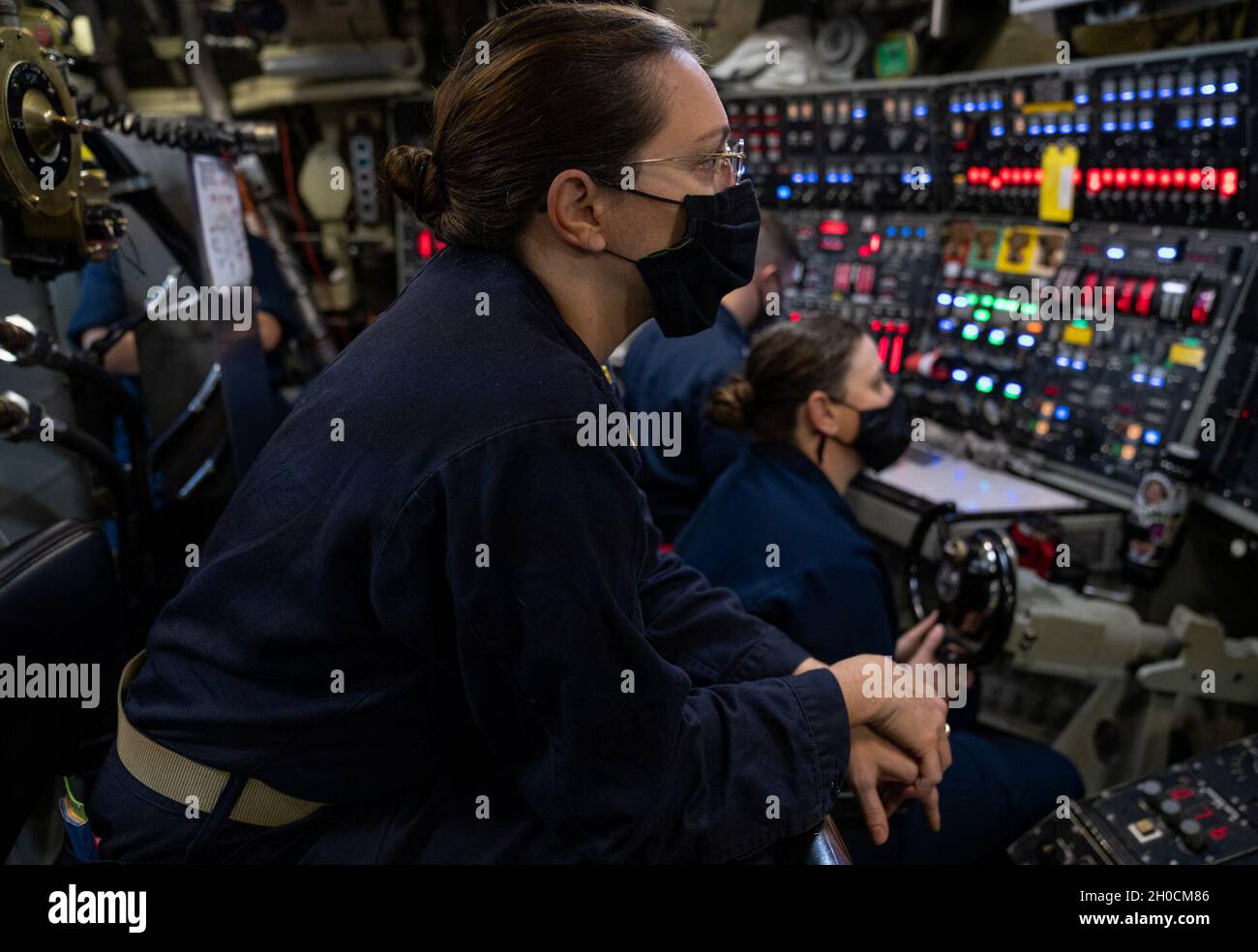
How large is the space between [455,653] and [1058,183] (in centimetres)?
282

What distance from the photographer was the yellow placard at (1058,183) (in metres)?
2.98

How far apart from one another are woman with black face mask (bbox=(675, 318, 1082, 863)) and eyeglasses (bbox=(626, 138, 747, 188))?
781 millimetres

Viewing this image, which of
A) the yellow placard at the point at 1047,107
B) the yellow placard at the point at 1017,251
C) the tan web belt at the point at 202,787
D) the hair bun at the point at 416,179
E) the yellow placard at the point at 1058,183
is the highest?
the yellow placard at the point at 1047,107

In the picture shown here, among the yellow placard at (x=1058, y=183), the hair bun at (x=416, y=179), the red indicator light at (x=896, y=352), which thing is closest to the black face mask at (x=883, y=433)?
the hair bun at (x=416, y=179)

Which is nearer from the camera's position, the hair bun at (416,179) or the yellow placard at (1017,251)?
the hair bun at (416,179)

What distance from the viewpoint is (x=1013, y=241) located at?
3.24m

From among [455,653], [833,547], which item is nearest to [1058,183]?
[833,547]

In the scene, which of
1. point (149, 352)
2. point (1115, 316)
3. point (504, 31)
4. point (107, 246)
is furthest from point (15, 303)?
point (1115, 316)

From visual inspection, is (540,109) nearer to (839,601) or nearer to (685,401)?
(839,601)

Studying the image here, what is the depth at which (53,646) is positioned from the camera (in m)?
1.26

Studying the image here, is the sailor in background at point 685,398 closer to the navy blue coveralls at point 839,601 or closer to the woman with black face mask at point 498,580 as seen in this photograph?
the navy blue coveralls at point 839,601

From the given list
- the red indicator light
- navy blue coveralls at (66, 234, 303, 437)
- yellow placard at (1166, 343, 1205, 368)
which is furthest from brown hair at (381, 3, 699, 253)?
the red indicator light

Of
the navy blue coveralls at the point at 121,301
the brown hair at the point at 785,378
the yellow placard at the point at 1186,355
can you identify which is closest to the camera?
the brown hair at the point at 785,378

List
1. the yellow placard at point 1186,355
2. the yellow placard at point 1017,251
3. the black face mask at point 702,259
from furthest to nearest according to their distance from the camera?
the yellow placard at point 1017,251, the yellow placard at point 1186,355, the black face mask at point 702,259
